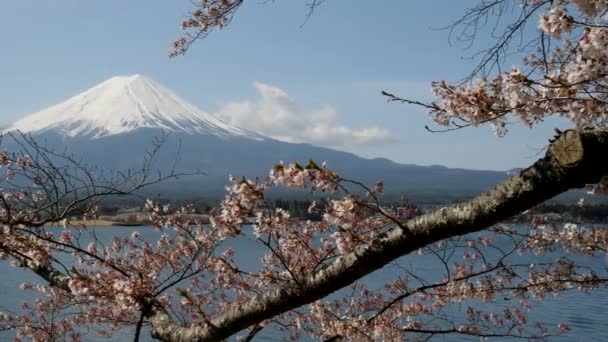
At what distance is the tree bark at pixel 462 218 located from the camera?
49.4 inches

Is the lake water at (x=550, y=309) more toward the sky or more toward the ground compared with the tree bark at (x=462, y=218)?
more toward the ground

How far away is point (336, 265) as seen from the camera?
1.55m

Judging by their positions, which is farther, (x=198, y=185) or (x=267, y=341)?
(x=198, y=185)

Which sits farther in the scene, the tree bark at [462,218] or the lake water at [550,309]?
the lake water at [550,309]

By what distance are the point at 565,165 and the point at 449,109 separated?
2.35 ft

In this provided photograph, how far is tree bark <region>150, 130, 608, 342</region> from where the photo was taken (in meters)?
1.26

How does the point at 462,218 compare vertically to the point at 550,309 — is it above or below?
above

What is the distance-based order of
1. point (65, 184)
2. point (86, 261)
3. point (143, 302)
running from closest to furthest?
point (143, 302)
point (65, 184)
point (86, 261)

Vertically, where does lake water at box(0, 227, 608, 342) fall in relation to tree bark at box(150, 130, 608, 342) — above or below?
below

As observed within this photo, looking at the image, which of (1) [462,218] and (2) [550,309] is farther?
(2) [550,309]

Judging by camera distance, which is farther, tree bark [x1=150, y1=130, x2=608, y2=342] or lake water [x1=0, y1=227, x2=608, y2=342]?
lake water [x1=0, y1=227, x2=608, y2=342]

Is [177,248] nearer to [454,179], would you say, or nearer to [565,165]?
[565,165]

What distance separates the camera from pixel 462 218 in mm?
1396

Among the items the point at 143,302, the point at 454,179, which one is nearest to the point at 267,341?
the point at 143,302
